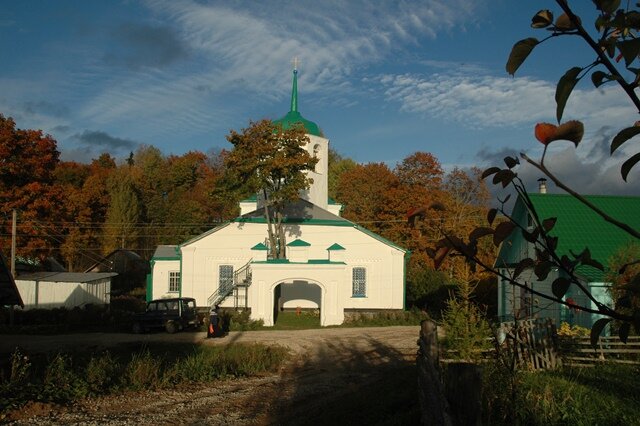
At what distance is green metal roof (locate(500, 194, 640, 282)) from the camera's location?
62.0ft

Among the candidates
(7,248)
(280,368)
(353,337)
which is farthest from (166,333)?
(7,248)

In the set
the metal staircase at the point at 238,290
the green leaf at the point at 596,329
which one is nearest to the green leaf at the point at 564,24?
the green leaf at the point at 596,329

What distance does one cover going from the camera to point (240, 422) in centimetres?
1118

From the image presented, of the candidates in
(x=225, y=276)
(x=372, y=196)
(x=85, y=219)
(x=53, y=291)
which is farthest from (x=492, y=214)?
(x=85, y=219)

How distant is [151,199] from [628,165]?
63358 millimetres

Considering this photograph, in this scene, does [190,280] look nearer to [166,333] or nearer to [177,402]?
[166,333]

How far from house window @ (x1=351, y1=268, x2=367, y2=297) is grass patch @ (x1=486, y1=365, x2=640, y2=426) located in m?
19.9

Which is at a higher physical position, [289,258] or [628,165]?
[628,165]

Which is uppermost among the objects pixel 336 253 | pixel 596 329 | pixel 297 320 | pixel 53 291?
pixel 336 253

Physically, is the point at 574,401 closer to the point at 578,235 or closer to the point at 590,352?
the point at 590,352

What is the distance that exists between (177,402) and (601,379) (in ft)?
29.1

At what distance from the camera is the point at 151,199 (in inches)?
2440

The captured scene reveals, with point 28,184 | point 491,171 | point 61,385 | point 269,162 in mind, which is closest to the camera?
point 491,171

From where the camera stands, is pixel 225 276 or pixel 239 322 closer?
pixel 239 322
